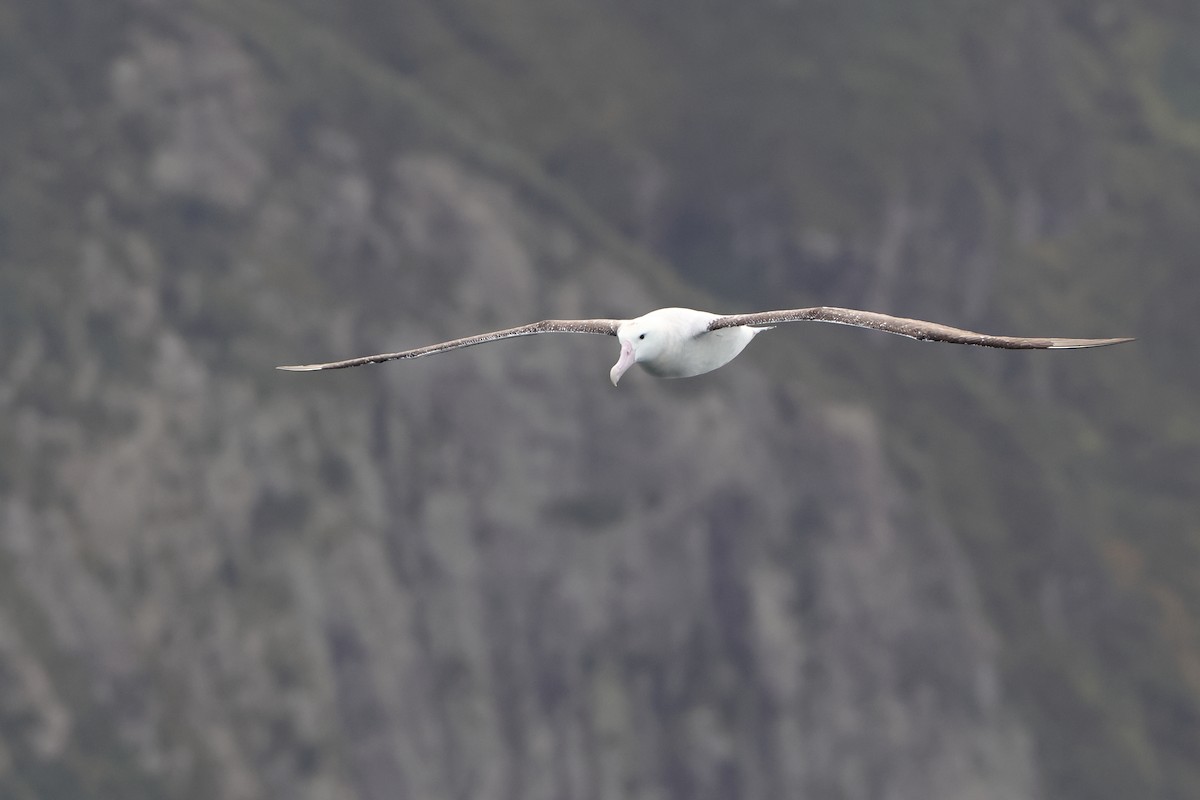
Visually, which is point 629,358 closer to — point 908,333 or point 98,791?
point 908,333

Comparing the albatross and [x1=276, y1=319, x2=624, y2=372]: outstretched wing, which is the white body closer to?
the albatross

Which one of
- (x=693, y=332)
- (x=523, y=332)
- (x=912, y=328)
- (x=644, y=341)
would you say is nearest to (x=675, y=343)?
(x=693, y=332)

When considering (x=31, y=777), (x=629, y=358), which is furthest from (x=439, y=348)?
(x=31, y=777)

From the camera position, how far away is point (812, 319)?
191ft

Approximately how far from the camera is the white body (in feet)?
190

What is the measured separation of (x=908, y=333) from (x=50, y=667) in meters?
156

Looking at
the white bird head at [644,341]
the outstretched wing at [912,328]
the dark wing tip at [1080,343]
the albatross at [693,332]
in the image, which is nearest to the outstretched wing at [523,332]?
the albatross at [693,332]

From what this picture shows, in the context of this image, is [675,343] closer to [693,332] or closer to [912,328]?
[693,332]

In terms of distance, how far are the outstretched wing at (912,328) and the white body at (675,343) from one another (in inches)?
19.4

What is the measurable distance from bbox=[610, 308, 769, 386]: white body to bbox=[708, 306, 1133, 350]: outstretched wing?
0.49 m

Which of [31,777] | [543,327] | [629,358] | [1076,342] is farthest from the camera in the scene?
[31,777]

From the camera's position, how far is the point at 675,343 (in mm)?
58406

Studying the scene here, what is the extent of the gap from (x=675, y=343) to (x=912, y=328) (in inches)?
251

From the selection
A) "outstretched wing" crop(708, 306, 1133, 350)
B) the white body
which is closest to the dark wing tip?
"outstretched wing" crop(708, 306, 1133, 350)
